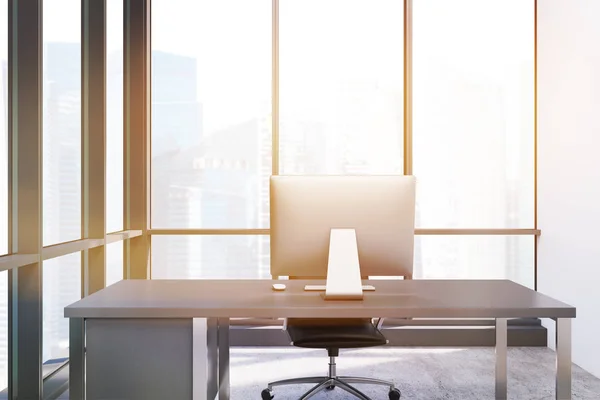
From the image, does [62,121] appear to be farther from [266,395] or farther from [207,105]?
[266,395]

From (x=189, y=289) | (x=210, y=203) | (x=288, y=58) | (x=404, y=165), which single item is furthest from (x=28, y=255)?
(x=404, y=165)

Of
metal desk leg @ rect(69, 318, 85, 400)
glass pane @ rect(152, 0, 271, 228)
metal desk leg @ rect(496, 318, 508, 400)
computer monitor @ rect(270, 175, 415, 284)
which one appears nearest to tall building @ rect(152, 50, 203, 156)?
glass pane @ rect(152, 0, 271, 228)

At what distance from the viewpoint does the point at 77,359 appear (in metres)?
2.02

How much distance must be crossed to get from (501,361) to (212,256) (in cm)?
252

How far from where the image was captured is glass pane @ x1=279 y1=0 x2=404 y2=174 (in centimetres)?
457

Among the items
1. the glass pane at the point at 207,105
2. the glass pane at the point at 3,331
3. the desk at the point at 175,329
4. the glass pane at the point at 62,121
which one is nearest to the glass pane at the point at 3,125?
the glass pane at the point at 3,331

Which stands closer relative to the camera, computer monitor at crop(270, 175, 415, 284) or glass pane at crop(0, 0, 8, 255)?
computer monitor at crop(270, 175, 415, 284)

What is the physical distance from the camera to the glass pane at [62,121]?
300cm

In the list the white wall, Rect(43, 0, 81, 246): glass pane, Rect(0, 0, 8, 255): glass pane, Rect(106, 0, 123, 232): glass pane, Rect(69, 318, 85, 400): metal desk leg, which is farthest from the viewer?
Rect(106, 0, 123, 232): glass pane

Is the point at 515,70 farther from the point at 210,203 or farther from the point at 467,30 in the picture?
the point at 210,203

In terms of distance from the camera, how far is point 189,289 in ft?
8.18

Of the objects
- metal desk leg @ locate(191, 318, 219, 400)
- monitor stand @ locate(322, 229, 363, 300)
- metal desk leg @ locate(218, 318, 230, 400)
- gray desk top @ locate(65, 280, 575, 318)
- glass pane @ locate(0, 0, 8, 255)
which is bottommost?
metal desk leg @ locate(218, 318, 230, 400)

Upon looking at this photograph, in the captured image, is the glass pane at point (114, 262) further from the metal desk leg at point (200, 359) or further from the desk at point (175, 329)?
the metal desk leg at point (200, 359)

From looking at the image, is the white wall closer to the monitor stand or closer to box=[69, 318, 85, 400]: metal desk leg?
the monitor stand
